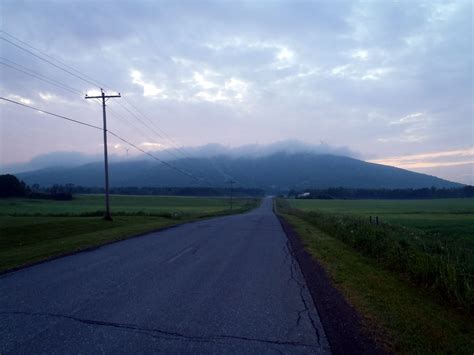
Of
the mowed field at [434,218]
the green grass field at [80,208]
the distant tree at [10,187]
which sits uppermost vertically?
the distant tree at [10,187]

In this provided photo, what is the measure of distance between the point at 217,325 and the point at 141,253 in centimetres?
854

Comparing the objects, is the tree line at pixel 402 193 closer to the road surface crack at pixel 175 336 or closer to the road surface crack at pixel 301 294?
the road surface crack at pixel 301 294

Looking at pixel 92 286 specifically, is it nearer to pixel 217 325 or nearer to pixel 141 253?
pixel 217 325

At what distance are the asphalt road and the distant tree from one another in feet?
277

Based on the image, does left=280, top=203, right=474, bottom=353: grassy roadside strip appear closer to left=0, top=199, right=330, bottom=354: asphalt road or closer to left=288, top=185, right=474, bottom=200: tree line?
left=0, top=199, right=330, bottom=354: asphalt road

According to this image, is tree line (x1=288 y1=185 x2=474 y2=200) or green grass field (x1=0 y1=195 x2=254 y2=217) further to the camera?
tree line (x1=288 y1=185 x2=474 y2=200)

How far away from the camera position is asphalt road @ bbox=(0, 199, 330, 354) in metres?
5.47

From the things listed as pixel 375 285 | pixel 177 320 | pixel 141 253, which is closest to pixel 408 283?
pixel 375 285

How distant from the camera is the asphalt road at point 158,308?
5.47 meters

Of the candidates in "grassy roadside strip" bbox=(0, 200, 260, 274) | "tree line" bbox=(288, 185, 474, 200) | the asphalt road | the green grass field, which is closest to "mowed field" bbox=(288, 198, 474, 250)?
the asphalt road

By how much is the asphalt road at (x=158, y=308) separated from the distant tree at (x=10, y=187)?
3327 inches

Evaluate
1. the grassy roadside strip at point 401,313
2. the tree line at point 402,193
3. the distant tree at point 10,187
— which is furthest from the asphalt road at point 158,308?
the tree line at point 402,193

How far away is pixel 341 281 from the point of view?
9750 mm

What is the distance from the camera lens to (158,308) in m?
7.07
